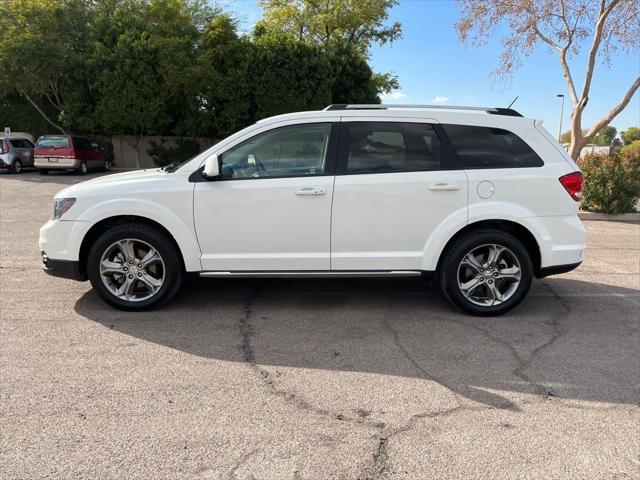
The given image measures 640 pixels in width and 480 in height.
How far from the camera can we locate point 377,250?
4805 millimetres

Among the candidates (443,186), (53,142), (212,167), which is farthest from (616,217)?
(53,142)

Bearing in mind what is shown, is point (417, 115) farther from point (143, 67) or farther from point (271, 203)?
point (143, 67)

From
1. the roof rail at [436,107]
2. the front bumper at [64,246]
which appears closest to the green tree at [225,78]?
the roof rail at [436,107]

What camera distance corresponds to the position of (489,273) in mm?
4906

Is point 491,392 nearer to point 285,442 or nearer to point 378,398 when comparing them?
point 378,398

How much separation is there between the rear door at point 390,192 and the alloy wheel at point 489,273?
454 millimetres

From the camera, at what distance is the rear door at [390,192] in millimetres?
4727

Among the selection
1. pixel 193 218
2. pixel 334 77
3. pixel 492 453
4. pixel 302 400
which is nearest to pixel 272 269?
pixel 193 218

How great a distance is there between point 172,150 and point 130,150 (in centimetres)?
311

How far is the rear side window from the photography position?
15.9 ft

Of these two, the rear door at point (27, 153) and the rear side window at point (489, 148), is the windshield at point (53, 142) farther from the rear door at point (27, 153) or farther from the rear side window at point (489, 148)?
the rear side window at point (489, 148)

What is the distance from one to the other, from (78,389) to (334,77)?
24.1 m

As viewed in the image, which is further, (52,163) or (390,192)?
(52,163)

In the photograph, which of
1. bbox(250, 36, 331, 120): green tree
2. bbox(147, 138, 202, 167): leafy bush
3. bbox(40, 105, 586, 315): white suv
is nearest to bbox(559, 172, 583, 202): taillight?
bbox(40, 105, 586, 315): white suv
